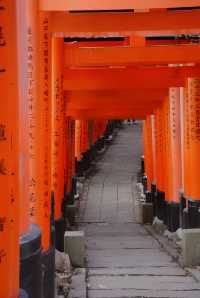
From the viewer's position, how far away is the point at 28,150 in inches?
Result: 184

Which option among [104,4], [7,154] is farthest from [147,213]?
[7,154]

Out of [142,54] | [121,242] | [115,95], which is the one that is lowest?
[121,242]

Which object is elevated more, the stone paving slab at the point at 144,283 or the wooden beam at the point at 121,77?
the wooden beam at the point at 121,77

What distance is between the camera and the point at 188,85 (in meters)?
10.4

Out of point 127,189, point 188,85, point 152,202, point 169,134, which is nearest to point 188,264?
point 188,85

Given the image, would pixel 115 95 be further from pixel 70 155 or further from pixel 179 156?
pixel 70 155

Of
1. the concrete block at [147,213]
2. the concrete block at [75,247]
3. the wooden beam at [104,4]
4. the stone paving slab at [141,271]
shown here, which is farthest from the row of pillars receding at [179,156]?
the wooden beam at [104,4]

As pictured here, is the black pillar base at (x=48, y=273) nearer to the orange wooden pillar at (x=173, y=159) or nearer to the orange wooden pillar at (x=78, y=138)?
the orange wooden pillar at (x=173, y=159)

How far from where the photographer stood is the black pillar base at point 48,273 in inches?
243

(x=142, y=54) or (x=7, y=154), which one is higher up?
(x=142, y=54)

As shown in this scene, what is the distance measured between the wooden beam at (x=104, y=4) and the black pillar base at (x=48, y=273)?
2734mm

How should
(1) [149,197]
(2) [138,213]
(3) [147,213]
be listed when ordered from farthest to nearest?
(1) [149,197] → (2) [138,213] → (3) [147,213]

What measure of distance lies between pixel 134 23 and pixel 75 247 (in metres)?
4.48

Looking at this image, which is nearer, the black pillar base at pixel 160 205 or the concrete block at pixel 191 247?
the concrete block at pixel 191 247
